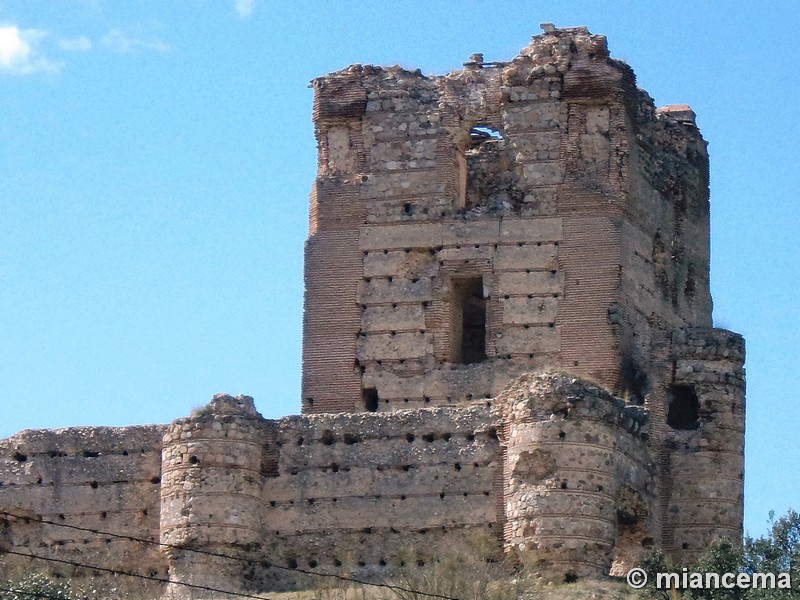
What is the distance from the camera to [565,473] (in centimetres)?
4669

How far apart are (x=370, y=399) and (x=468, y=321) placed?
226cm

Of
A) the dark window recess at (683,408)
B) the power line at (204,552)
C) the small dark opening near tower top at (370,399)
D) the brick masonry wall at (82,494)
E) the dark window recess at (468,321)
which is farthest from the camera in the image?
the dark window recess at (468,321)

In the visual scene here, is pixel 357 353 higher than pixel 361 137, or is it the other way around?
pixel 361 137

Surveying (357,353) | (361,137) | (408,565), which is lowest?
(408,565)

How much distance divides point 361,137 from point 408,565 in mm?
8119

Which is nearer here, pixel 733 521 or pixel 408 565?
pixel 408 565

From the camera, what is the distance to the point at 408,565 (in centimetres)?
4681

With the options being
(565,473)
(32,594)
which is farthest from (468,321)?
(32,594)

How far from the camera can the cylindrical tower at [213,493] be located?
47750mm

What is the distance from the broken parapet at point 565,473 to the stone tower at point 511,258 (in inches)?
108

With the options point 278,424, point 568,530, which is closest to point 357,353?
point 278,424

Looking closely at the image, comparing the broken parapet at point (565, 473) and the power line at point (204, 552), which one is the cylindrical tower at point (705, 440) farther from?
the power line at point (204, 552)

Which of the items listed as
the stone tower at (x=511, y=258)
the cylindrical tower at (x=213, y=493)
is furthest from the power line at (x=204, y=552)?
the stone tower at (x=511, y=258)

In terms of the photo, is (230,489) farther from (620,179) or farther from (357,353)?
(620,179)
